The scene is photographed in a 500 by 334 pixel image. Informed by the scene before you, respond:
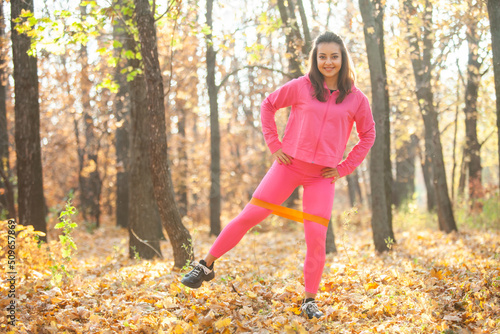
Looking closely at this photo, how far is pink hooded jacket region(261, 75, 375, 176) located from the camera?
388 cm

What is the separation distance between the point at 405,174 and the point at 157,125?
15592 mm

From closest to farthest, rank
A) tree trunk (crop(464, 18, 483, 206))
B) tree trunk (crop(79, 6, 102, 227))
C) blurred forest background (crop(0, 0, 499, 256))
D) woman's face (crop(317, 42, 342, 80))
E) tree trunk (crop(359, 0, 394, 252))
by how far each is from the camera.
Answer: woman's face (crop(317, 42, 342, 80)) → blurred forest background (crop(0, 0, 499, 256)) → tree trunk (crop(359, 0, 394, 252)) → tree trunk (crop(464, 18, 483, 206)) → tree trunk (crop(79, 6, 102, 227))

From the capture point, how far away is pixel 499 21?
5441mm

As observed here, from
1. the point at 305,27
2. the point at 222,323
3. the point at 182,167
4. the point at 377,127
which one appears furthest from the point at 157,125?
the point at 182,167

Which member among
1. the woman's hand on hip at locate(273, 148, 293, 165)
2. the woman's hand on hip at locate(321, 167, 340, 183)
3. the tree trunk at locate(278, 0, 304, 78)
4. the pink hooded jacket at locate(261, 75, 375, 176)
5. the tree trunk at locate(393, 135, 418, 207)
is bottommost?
the tree trunk at locate(393, 135, 418, 207)

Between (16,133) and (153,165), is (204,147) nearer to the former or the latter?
(16,133)

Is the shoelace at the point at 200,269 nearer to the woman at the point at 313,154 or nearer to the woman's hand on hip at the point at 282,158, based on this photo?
the woman at the point at 313,154

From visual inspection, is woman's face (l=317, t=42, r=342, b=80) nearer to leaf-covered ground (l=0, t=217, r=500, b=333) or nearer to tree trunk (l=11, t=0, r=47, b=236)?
leaf-covered ground (l=0, t=217, r=500, b=333)

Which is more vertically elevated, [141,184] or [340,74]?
[340,74]

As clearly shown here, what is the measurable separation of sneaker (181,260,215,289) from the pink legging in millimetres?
147

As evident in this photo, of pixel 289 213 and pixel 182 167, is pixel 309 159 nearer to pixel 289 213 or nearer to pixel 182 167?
pixel 289 213

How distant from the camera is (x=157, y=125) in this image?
559 centimetres

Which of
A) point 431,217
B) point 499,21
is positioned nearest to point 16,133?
point 499,21

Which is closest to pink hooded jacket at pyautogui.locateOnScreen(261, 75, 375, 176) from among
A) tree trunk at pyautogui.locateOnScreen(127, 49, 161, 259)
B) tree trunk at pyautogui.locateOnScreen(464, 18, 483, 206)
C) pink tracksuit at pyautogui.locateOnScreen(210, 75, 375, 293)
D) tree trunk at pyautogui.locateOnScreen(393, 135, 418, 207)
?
pink tracksuit at pyautogui.locateOnScreen(210, 75, 375, 293)
